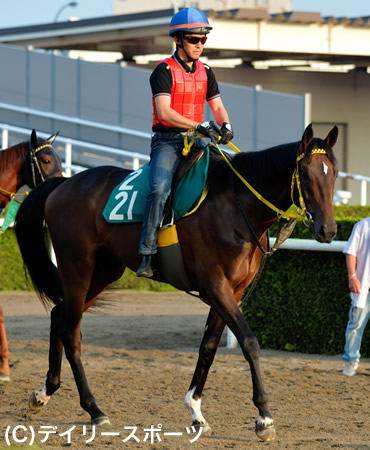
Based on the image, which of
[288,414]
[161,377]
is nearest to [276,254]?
[161,377]

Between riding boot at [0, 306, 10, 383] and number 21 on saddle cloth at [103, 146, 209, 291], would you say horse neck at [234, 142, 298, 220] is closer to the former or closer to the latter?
number 21 on saddle cloth at [103, 146, 209, 291]

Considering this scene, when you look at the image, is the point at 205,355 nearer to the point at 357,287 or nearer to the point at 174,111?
the point at 174,111

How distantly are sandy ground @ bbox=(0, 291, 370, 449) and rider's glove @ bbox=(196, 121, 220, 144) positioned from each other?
6.08 feet

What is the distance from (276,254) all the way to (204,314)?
Answer: 2.67m

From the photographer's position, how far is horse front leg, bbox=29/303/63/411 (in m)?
6.02

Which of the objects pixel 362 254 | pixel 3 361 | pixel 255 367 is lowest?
pixel 3 361

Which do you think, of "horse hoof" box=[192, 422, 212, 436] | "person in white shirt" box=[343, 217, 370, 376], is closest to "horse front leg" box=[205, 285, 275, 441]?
"horse hoof" box=[192, 422, 212, 436]

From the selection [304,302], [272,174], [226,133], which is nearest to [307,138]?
[272,174]

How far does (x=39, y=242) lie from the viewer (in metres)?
6.64

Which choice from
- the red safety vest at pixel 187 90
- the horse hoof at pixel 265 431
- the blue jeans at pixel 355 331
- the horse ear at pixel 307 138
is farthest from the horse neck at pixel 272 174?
the blue jeans at pixel 355 331

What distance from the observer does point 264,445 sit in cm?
512

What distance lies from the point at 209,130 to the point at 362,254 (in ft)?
7.85

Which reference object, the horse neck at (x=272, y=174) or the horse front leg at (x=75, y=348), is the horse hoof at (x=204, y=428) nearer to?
the horse front leg at (x=75, y=348)

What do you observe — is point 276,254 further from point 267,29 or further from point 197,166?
point 267,29
